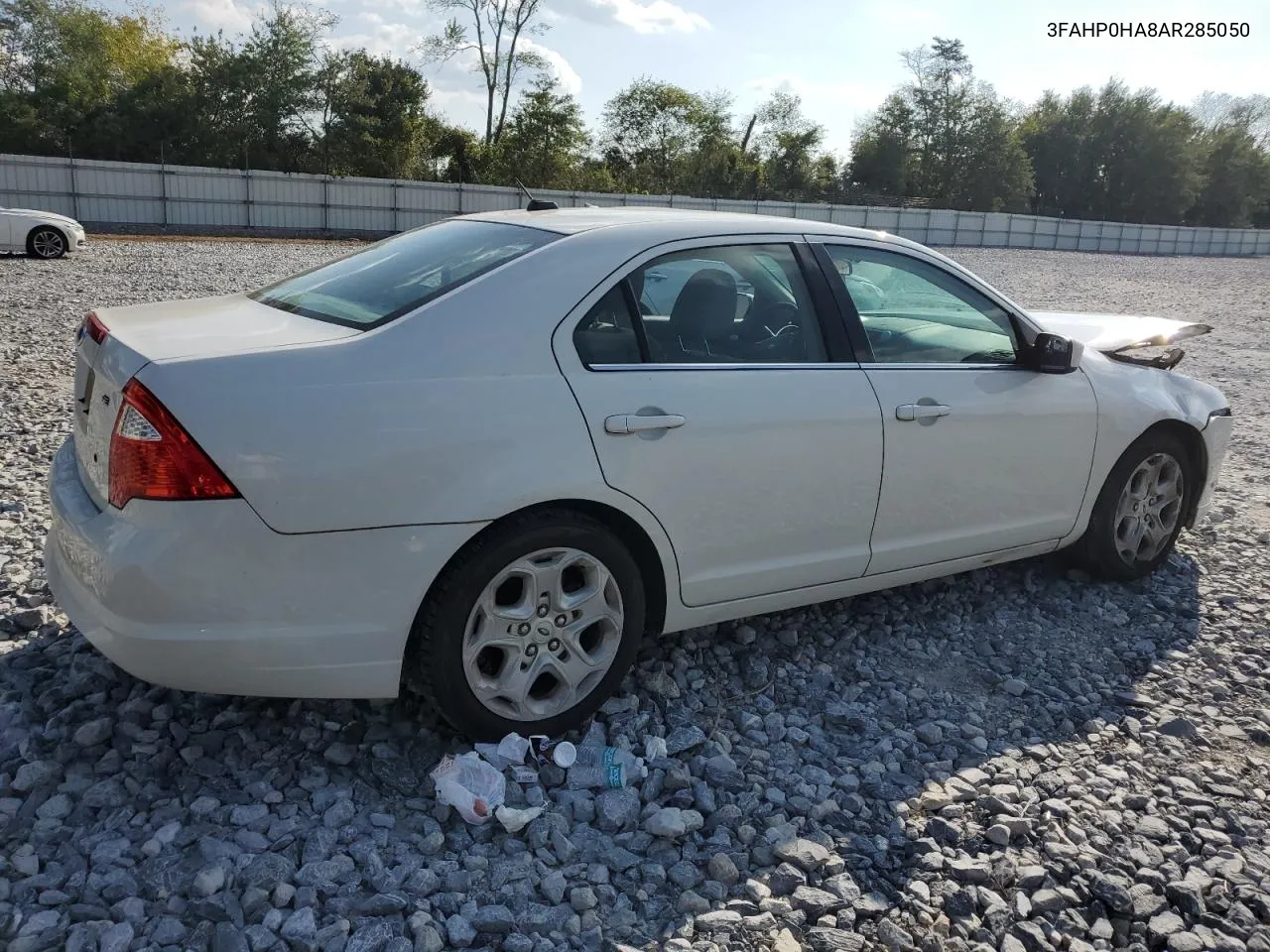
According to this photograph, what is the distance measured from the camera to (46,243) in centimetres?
1691

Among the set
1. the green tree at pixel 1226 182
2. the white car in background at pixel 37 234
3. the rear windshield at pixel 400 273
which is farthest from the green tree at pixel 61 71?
the green tree at pixel 1226 182

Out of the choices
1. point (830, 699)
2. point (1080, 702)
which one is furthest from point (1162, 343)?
point (830, 699)

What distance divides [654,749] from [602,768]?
0.19 metres

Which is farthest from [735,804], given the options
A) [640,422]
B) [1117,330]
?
[1117,330]

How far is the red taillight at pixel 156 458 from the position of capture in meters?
2.48

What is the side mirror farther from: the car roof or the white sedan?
the car roof

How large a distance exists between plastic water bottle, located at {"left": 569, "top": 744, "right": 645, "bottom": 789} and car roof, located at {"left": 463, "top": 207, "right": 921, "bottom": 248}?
1654mm

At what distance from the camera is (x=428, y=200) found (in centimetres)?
3281

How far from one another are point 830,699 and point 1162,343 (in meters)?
2.67

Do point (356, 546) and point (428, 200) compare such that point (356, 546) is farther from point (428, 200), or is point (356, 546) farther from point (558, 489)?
point (428, 200)

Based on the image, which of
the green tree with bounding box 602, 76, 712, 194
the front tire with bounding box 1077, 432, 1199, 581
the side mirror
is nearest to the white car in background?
the side mirror

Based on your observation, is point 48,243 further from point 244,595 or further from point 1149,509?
point 1149,509

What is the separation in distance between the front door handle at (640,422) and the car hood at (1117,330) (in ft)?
7.59

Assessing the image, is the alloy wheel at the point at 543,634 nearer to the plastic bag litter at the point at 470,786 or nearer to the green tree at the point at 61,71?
the plastic bag litter at the point at 470,786
